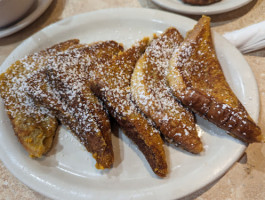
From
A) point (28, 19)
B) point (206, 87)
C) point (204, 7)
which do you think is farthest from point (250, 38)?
point (28, 19)

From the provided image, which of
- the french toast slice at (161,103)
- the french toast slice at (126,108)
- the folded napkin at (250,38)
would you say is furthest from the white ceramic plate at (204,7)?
the french toast slice at (126,108)

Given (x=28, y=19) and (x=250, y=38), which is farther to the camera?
(x=28, y=19)

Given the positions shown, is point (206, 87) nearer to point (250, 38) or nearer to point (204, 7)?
point (250, 38)

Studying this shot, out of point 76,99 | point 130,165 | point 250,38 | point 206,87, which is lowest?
point 130,165

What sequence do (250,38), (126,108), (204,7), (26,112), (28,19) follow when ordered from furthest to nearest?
1. (28,19)
2. (204,7)
3. (250,38)
4. (26,112)
5. (126,108)

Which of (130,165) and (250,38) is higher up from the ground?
(250,38)

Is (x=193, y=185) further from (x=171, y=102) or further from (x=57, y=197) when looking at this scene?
(x=57, y=197)

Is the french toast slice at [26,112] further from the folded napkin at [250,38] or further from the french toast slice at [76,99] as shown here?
the folded napkin at [250,38]

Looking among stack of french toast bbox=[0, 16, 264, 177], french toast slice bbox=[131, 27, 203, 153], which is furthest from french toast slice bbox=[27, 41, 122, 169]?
french toast slice bbox=[131, 27, 203, 153]
